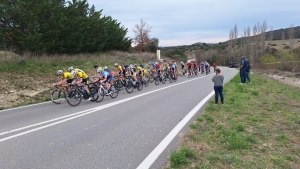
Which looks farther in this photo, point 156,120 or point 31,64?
point 31,64

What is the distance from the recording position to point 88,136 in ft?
20.3

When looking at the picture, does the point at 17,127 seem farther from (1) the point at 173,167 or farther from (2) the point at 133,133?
(1) the point at 173,167

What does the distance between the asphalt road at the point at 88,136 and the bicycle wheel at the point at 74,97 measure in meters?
1.21

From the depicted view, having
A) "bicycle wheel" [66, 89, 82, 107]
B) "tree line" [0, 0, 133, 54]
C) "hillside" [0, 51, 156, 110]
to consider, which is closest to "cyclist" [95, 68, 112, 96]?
"bicycle wheel" [66, 89, 82, 107]

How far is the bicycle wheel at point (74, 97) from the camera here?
1098 centimetres

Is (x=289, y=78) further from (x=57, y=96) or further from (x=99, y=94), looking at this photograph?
(x=57, y=96)

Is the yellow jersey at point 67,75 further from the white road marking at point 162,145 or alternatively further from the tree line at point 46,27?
the tree line at point 46,27

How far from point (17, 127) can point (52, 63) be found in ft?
42.8

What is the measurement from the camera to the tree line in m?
22.6

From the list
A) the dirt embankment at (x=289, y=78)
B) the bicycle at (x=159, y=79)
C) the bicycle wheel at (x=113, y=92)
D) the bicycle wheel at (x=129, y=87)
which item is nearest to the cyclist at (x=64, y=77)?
the bicycle wheel at (x=113, y=92)

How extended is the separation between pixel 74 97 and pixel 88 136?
17.1 feet

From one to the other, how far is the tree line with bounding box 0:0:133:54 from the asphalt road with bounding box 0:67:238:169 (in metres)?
15.7

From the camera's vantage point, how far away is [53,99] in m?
11.8

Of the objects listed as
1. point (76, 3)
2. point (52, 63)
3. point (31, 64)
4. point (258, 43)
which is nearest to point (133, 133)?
point (31, 64)
